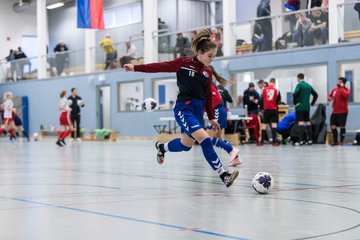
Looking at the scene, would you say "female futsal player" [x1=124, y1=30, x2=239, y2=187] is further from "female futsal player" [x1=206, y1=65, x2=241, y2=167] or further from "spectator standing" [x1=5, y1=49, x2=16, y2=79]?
"spectator standing" [x1=5, y1=49, x2=16, y2=79]

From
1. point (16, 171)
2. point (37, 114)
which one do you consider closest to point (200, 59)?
point (16, 171)

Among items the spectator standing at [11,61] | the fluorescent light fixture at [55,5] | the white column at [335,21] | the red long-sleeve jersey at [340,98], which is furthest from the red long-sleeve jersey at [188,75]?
the fluorescent light fixture at [55,5]

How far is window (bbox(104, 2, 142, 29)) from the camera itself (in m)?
36.8

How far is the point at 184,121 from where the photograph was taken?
6.94 m

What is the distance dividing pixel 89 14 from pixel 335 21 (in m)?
10.2

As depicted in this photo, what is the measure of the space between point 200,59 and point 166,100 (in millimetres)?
22389

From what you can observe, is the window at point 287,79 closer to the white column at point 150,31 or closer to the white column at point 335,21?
the white column at point 335,21

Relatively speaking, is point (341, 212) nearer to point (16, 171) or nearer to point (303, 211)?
point (303, 211)

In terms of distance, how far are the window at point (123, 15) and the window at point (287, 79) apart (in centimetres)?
1276

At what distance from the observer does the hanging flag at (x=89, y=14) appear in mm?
25500

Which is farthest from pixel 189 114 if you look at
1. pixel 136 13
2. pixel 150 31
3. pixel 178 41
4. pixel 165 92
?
pixel 136 13

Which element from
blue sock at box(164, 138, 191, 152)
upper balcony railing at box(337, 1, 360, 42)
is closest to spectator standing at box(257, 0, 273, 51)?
upper balcony railing at box(337, 1, 360, 42)

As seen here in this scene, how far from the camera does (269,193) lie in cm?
618

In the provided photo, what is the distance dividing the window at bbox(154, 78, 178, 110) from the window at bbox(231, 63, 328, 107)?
434 centimetres
